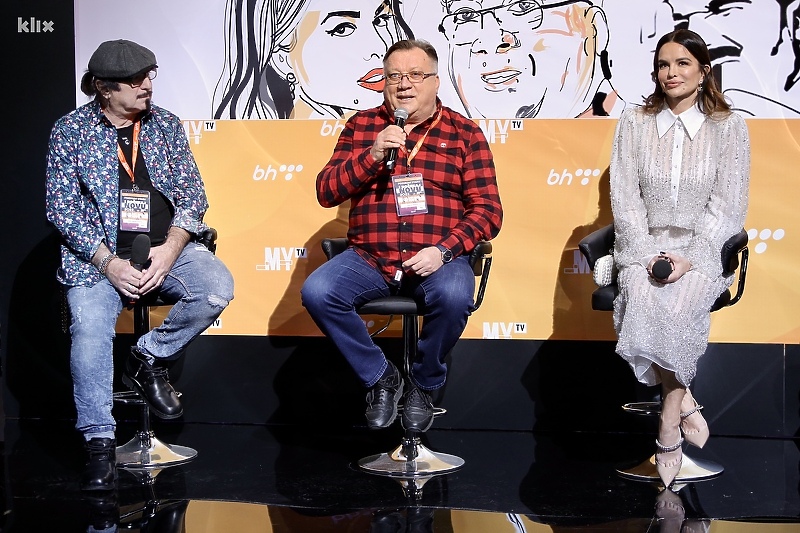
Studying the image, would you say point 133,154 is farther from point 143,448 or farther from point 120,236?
point 143,448

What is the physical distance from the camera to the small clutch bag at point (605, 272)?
3.74 meters

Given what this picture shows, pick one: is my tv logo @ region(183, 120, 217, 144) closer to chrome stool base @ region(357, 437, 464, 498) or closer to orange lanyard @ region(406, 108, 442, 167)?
orange lanyard @ region(406, 108, 442, 167)

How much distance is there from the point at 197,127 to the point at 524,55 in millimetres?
1552

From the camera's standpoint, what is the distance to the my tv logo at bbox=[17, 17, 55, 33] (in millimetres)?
4539

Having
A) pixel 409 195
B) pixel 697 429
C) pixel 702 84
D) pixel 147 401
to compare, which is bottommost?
pixel 697 429

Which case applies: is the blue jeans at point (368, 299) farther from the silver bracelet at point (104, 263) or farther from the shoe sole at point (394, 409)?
the silver bracelet at point (104, 263)

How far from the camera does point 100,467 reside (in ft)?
11.2

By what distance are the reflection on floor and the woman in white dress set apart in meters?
0.32

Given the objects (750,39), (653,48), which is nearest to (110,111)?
(653,48)

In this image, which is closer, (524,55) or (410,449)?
(410,449)

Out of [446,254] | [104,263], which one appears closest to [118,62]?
[104,263]

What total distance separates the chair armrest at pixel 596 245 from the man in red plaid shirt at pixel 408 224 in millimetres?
363

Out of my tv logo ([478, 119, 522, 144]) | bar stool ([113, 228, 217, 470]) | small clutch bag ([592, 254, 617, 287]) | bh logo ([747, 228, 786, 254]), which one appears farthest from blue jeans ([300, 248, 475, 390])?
bh logo ([747, 228, 786, 254])

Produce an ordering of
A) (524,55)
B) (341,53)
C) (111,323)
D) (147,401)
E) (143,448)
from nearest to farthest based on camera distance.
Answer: (111,323)
(147,401)
(143,448)
(524,55)
(341,53)
